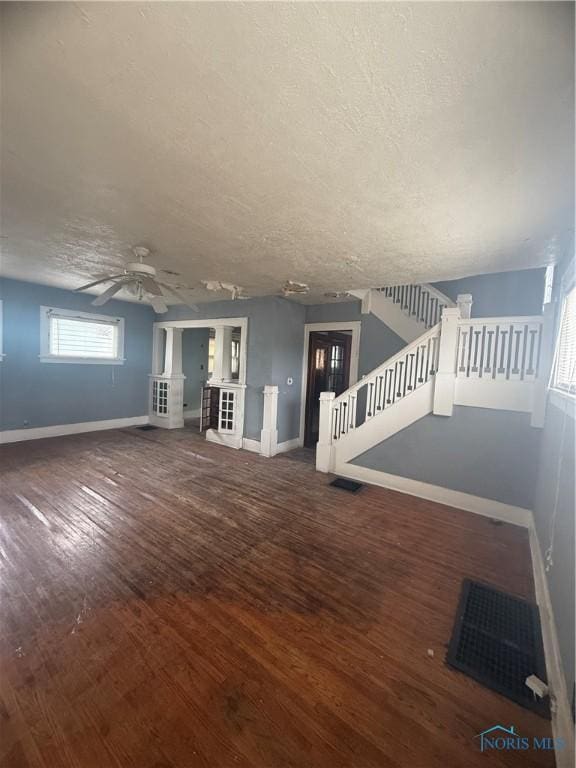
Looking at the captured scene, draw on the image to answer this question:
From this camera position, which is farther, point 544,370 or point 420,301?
point 420,301

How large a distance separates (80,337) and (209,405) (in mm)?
2735

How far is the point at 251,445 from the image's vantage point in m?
5.13

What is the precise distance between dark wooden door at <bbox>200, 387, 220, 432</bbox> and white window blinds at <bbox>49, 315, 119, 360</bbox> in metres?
2.06

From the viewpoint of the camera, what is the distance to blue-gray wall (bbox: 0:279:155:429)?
4.80 meters

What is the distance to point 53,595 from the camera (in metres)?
1.82

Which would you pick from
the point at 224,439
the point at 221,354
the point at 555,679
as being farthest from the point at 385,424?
the point at 221,354

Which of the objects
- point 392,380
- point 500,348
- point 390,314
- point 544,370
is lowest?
point 392,380

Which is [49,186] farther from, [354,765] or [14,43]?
[354,765]

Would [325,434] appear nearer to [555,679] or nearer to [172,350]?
[555,679]

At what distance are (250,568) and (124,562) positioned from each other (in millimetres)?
913

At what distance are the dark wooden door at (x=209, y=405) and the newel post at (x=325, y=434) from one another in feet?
8.75

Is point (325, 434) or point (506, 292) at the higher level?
point (506, 292)

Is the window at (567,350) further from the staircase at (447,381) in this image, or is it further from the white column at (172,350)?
the white column at (172,350)

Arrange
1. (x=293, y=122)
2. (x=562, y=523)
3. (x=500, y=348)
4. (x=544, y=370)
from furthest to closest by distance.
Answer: (x=500, y=348) → (x=544, y=370) → (x=562, y=523) → (x=293, y=122)
